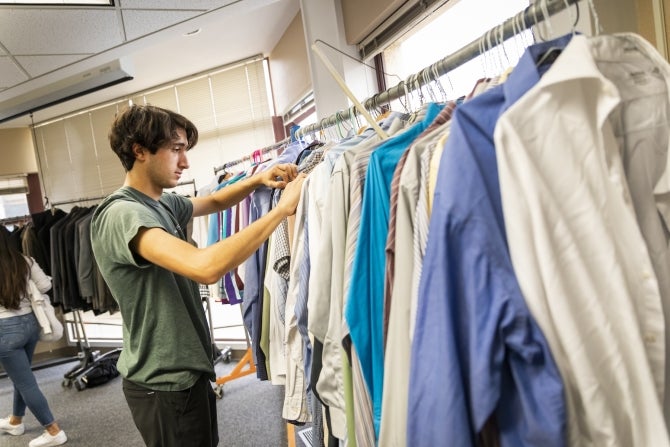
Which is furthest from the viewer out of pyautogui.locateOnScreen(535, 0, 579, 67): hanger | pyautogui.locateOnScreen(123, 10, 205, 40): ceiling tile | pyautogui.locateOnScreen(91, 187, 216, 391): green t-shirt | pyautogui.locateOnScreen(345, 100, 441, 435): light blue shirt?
pyautogui.locateOnScreen(123, 10, 205, 40): ceiling tile

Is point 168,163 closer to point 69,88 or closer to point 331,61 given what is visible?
point 331,61

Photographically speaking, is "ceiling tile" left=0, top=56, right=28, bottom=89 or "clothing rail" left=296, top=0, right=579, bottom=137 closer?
"clothing rail" left=296, top=0, right=579, bottom=137

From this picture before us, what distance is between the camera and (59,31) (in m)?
2.18

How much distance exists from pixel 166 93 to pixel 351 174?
409cm

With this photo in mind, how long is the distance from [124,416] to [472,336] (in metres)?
3.46

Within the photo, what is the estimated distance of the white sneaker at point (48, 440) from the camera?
115 inches

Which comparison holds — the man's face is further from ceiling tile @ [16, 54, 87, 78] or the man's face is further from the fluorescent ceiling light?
ceiling tile @ [16, 54, 87, 78]

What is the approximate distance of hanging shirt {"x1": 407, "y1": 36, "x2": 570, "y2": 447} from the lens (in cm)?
63

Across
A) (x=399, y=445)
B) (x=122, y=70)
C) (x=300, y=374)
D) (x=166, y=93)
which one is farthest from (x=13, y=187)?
(x=399, y=445)

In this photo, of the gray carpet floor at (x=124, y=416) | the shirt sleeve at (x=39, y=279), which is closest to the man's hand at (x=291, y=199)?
the gray carpet floor at (x=124, y=416)

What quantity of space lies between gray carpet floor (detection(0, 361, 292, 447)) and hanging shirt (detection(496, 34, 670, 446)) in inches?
89.3

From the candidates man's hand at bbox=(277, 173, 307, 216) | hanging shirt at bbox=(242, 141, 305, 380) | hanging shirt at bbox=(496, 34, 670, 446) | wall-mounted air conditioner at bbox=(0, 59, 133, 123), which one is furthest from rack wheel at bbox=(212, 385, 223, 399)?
hanging shirt at bbox=(496, 34, 670, 446)

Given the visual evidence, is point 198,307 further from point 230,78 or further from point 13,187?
point 13,187

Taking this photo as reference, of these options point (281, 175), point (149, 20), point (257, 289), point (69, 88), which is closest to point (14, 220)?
point (69, 88)
